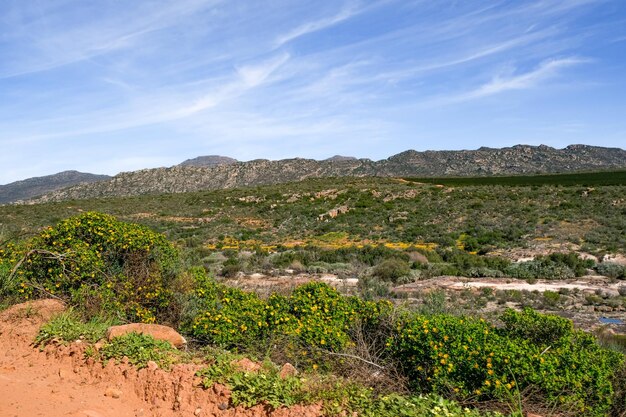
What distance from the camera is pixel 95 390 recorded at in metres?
5.11

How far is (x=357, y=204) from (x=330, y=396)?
35.1m

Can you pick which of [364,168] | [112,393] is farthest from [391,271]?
[364,168]

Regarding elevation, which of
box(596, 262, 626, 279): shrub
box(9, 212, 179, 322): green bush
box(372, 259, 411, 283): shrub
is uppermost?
box(9, 212, 179, 322): green bush

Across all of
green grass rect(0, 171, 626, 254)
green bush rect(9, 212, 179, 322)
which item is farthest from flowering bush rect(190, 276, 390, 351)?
green grass rect(0, 171, 626, 254)

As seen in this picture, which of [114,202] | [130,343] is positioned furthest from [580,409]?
[114,202]

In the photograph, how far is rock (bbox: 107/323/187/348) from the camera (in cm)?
600

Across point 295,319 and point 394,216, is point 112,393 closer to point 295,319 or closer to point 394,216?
point 295,319

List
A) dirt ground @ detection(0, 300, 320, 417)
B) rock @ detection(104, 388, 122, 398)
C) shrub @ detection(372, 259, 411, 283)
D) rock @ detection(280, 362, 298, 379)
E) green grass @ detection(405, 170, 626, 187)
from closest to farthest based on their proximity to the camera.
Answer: dirt ground @ detection(0, 300, 320, 417) → rock @ detection(104, 388, 122, 398) → rock @ detection(280, 362, 298, 379) → shrub @ detection(372, 259, 411, 283) → green grass @ detection(405, 170, 626, 187)

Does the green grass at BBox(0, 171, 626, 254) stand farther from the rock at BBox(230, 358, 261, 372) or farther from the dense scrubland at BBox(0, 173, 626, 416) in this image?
the rock at BBox(230, 358, 261, 372)

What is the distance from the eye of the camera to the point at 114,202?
5400 cm

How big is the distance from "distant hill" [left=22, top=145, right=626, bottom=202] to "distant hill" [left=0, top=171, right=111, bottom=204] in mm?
43040

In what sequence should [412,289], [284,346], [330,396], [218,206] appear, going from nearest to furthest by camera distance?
[330,396] < [284,346] < [412,289] < [218,206]

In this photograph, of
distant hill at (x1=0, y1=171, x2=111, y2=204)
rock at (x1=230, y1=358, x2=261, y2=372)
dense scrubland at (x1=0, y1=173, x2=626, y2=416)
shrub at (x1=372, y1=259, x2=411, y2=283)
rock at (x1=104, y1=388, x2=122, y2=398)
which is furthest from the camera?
distant hill at (x1=0, y1=171, x2=111, y2=204)

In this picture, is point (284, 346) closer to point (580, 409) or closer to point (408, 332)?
point (408, 332)
